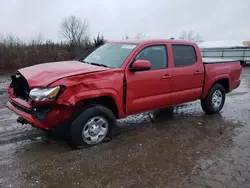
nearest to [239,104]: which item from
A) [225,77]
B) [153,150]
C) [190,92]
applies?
[225,77]

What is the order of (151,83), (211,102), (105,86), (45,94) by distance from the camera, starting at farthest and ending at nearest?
(211,102) < (151,83) < (105,86) < (45,94)

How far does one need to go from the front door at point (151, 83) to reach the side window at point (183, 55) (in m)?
0.31

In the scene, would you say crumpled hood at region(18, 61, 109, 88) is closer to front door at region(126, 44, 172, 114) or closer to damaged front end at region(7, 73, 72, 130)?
damaged front end at region(7, 73, 72, 130)

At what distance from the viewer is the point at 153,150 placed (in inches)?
162

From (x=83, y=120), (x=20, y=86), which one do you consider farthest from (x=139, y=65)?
(x=20, y=86)

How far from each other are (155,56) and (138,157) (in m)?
2.10

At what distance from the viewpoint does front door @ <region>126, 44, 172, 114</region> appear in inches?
174

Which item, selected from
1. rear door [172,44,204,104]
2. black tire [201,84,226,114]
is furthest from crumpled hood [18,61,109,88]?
black tire [201,84,226,114]

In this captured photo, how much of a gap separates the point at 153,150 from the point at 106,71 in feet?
5.13

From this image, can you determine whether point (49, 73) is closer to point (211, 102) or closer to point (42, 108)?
point (42, 108)

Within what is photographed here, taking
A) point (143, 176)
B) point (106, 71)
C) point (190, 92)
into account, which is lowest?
point (143, 176)

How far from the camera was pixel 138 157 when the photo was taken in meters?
3.85

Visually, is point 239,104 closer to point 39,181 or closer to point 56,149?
point 56,149

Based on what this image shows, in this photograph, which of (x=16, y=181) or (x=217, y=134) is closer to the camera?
(x=16, y=181)
